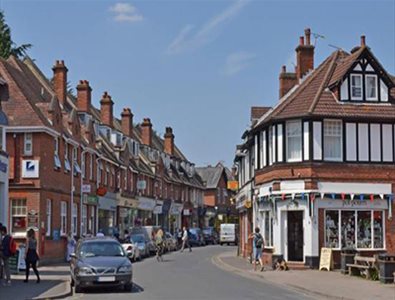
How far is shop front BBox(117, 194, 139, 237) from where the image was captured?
2367 inches

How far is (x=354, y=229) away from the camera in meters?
34.8

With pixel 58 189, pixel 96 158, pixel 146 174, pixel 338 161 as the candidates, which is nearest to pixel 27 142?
→ pixel 58 189

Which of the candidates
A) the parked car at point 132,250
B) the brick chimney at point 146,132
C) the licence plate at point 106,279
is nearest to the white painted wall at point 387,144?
the parked car at point 132,250

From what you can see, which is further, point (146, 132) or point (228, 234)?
point (228, 234)

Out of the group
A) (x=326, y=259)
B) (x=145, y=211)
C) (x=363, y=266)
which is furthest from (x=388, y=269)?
(x=145, y=211)

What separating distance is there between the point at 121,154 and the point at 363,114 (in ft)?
96.6

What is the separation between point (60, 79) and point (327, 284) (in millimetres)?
28309

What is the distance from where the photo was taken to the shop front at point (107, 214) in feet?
176

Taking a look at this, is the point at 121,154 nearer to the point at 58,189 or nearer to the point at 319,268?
the point at 58,189

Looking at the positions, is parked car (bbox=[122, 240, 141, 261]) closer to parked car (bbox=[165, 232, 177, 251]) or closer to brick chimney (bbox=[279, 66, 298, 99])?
brick chimney (bbox=[279, 66, 298, 99])

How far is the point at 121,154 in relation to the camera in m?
60.8

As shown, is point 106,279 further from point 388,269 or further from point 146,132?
point 146,132

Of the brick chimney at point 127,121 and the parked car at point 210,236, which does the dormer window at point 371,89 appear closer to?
the brick chimney at point 127,121

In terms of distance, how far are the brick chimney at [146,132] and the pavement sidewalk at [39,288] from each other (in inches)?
1786
